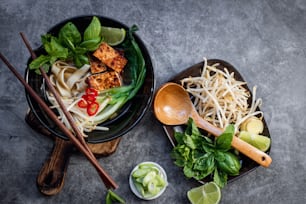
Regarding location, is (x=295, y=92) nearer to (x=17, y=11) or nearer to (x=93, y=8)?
(x=93, y=8)

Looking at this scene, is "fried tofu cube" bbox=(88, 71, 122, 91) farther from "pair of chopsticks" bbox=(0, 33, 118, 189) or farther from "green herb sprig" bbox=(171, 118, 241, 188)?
"green herb sprig" bbox=(171, 118, 241, 188)

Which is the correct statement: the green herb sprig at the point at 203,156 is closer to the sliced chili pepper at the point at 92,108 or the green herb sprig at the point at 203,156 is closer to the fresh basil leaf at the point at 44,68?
the sliced chili pepper at the point at 92,108

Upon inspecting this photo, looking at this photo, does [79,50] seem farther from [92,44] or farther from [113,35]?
[113,35]

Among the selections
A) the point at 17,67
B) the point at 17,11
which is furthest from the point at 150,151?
the point at 17,11

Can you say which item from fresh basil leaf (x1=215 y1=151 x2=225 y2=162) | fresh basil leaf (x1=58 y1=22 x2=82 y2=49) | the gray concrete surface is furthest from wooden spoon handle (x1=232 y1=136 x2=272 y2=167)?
fresh basil leaf (x1=58 y1=22 x2=82 y2=49)

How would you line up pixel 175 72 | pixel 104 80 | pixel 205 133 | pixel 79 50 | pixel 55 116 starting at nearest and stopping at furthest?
pixel 55 116 < pixel 79 50 < pixel 104 80 < pixel 205 133 < pixel 175 72

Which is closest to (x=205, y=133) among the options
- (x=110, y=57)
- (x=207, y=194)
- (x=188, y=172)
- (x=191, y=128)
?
(x=191, y=128)

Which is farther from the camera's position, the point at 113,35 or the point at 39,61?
the point at 113,35

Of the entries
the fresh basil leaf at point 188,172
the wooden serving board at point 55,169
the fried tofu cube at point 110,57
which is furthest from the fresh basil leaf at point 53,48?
the fresh basil leaf at point 188,172
